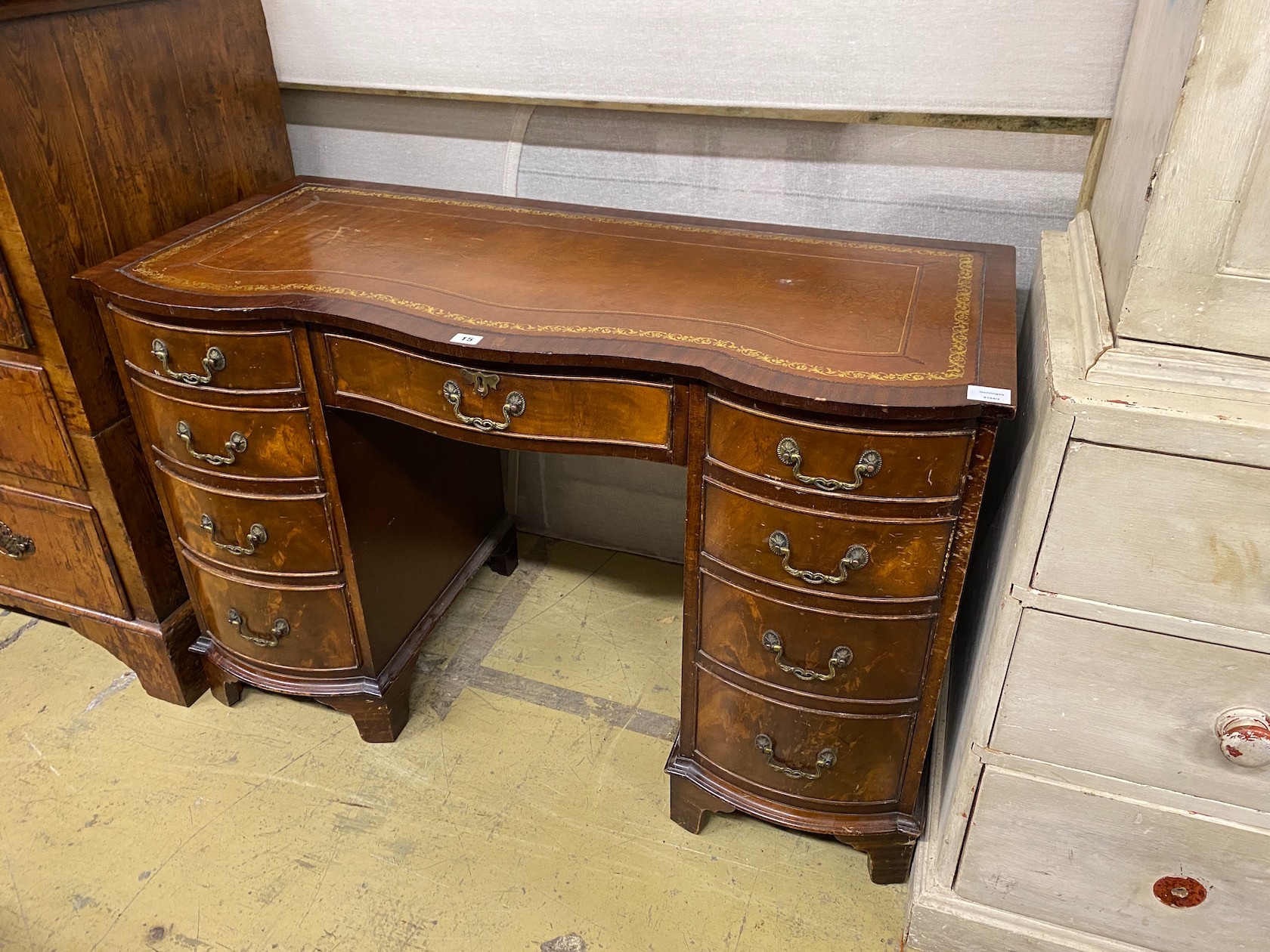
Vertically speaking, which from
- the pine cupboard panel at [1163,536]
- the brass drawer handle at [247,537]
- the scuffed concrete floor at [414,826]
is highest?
the pine cupboard panel at [1163,536]

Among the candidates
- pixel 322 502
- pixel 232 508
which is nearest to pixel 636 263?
pixel 322 502

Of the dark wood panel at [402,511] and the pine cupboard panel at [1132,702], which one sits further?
the dark wood panel at [402,511]

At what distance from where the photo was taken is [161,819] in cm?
158

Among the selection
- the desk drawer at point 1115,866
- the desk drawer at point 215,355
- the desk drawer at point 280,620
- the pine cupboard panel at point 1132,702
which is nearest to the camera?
the pine cupboard panel at point 1132,702

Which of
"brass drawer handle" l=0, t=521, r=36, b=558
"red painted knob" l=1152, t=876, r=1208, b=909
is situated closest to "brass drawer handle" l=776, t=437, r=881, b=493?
"red painted knob" l=1152, t=876, r=1208, b=909

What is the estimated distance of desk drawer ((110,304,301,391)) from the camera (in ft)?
4.28

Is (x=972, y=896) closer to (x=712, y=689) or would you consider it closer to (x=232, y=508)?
(x=712, y=689)

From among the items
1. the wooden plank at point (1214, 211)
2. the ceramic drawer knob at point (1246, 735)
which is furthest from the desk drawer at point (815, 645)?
the wooden plank at point (1214, 211)

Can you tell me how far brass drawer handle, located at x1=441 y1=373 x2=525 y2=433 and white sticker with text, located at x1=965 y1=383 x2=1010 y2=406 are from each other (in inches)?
22.3

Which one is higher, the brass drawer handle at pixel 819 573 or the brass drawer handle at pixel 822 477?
the brass drawer handle at pixel 822 477

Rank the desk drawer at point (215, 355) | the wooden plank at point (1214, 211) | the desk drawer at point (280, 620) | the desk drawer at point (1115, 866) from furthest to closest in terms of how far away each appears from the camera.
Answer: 1. the desk drawer at point (280, 620)
2. the desk drawer at point (215, 355)
3. the desk drawer at point (1115, 866)
4. the wooden plank at point (1214, 211)

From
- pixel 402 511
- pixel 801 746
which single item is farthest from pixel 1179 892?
pixel 402 511

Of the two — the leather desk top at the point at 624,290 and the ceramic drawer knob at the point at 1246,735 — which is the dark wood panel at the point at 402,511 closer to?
the leather desk top at the point at 624,290

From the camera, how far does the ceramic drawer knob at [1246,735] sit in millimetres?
1016
